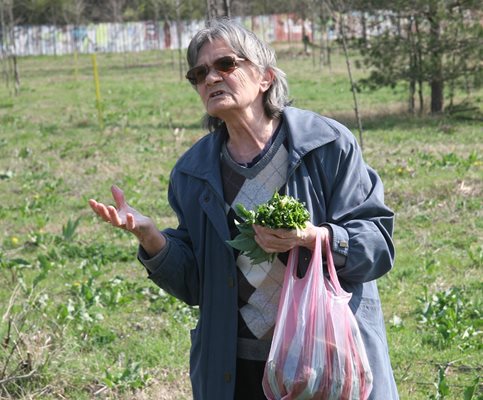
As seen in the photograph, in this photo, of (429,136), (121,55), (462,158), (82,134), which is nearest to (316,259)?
(462,158)

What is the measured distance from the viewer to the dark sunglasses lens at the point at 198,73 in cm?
293

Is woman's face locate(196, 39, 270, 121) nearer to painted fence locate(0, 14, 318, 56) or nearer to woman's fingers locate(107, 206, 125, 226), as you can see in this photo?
woman's fingers locate(107, 206, 125, 226)

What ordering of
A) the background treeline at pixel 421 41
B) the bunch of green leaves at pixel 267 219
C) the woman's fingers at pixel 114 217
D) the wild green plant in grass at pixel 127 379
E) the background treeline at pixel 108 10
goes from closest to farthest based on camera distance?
the bunch of green leaves at pixel 267 219 → the woman's fingers at pixel 114 217 → the wild green plant in grass at pixel 127 379 → the background treeline at pixel 421 41 → the background treeline at pixel 108 10

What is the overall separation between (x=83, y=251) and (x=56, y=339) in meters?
2.69

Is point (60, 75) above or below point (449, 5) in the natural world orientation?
below

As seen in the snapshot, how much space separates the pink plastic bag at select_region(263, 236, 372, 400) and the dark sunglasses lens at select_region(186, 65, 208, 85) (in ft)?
2.19

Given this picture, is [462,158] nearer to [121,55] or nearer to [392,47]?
[392,47]

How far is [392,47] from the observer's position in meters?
14.9

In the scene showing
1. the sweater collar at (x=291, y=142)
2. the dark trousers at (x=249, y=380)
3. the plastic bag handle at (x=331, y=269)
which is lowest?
the dark trousers at (x=249, y=380)

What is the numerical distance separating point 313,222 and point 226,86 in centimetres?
50

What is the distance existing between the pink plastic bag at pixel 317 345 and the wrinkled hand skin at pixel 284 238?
0.04 m

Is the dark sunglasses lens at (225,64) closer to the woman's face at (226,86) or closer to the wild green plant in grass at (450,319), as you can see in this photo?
the woman's face at (226,86)

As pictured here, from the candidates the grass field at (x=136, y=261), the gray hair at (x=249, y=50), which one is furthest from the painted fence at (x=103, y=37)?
the gray hair at (x=249, y=50)

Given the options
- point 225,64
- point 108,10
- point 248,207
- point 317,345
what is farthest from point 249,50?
point 108,10
